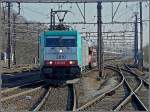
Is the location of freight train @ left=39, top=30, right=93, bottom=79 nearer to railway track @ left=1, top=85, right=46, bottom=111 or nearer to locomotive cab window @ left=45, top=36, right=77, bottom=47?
locomotive cab window @ left=45, top=36, right=77, bottom=47

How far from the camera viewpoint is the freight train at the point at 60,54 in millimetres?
21234

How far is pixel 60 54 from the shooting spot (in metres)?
21.3

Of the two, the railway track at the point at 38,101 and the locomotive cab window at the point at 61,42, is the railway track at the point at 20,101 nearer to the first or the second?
the railway track at the point at 38,101

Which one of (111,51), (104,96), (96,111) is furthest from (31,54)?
(96,111)

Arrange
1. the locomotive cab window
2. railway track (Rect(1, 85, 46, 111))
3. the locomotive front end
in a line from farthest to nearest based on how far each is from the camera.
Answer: the locomotive cab window
the locomotive front end
railway track (Rect(1, 85, 46, 111))

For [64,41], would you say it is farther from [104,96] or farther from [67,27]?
[104,96]

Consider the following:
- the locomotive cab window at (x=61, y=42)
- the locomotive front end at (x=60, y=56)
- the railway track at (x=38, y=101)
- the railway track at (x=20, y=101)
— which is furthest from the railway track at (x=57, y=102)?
the locomotive cab window at (x=61, y=42)

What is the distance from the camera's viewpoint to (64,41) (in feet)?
70.9

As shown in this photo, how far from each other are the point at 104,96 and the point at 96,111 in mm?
4703

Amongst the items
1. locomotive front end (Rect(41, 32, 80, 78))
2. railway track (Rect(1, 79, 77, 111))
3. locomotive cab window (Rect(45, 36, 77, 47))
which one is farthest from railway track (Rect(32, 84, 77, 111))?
locomotive cab window (Rect(45, 36, 77, 47))

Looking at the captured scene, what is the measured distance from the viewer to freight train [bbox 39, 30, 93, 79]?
69.7 ft

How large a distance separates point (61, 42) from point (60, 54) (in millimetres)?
659

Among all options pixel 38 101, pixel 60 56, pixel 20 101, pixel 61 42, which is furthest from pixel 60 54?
pixel 20 101

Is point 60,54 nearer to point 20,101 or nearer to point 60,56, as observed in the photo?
point 60,56
